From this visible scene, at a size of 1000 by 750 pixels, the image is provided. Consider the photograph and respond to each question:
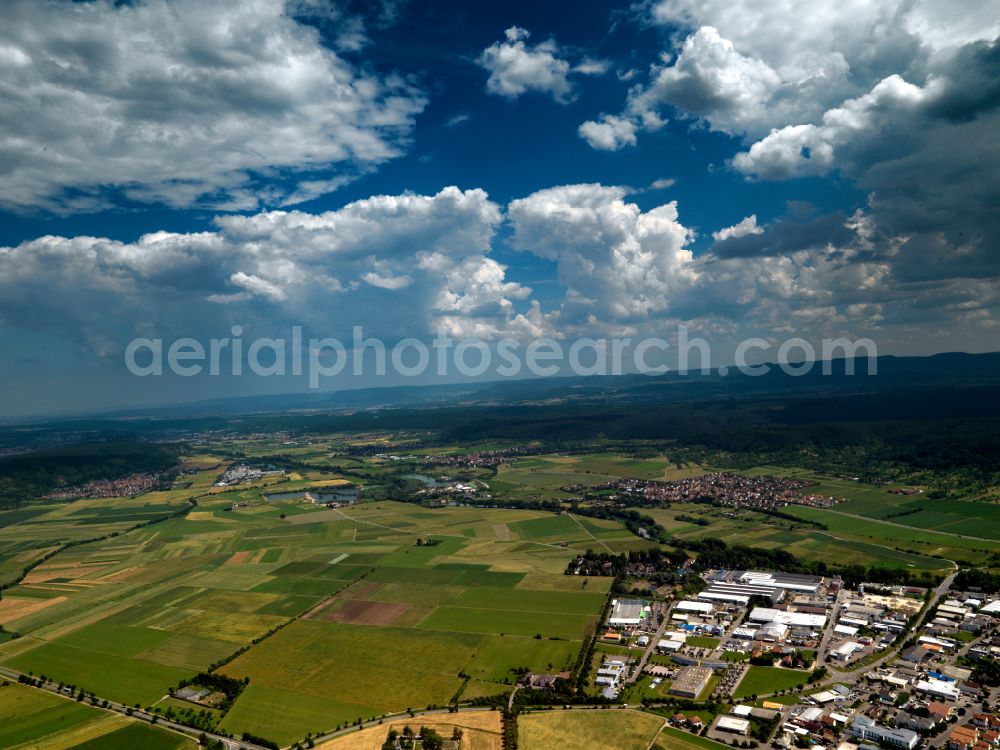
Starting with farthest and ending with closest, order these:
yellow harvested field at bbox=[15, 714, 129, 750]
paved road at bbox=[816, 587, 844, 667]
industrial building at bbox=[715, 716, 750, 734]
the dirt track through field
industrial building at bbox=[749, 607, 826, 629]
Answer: the dirt track through field
industrial building at bbox=[749, 607, 826, 629]
paved road at bbox=[816, 587, 844, 667]
yellow harvested field at bbox=[15, 714, 129, 750]
industrial building at bbox=[715, 716, 750, 734]

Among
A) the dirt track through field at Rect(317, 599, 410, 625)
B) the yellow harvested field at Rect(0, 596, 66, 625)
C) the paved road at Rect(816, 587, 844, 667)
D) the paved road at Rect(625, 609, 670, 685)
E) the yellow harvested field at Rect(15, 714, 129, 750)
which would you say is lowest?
the yellow harvested field at Rect(0, 596, 66, 625)

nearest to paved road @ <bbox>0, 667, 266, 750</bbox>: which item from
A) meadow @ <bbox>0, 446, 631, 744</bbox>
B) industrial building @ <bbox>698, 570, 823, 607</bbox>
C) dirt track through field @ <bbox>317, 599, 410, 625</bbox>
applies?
meadow @ <bbox>0, 446, 631, 744</bbox>

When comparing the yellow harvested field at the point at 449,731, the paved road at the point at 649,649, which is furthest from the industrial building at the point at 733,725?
the yellow harvested field at the point at 449,731

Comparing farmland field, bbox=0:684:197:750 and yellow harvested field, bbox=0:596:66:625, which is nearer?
farmland field, bbox=0:684:197:750

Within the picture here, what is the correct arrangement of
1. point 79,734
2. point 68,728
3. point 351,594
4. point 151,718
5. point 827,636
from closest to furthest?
point 79,734 < point 68,728 < point 151,718 < point 827,636 < point 351,594

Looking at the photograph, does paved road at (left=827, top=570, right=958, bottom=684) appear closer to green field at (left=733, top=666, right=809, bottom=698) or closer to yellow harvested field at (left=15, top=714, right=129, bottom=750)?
green field at (left=733, top=666, right=809, bottom=698)

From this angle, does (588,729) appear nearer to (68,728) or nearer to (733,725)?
(733,725)

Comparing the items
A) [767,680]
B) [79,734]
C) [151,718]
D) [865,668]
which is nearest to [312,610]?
[151,718]
